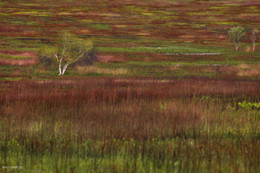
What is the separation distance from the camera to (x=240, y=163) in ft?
20.9

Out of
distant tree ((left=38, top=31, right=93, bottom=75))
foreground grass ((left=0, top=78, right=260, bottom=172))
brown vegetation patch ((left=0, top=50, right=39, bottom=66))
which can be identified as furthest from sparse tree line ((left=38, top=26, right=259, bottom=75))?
foreground grass ((left=0, top=78, right=260, bottom=172))

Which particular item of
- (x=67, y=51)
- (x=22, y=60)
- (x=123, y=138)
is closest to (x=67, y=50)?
(x=67, y=51)

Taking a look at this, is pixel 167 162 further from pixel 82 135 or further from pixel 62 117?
pixel 62 117

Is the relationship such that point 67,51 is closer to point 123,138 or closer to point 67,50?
point 67,50

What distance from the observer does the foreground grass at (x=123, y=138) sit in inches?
251

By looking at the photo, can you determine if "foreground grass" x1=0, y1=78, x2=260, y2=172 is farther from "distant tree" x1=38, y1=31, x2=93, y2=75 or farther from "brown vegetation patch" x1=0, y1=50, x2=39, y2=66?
"brown vegetation patch" x1=0, y1=50, x2=39, y2=66

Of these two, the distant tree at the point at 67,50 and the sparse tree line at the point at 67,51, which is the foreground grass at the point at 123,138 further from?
the distant tree at the point at 67,50

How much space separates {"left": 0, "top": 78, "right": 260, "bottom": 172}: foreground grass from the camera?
6.38 m

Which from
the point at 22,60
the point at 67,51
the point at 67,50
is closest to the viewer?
the point at 67,51

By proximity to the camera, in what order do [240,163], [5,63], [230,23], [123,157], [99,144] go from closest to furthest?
[240,163] → [123,157] → [99,144] → [5,63] → [230,23]

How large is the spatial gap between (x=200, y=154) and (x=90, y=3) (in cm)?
14110

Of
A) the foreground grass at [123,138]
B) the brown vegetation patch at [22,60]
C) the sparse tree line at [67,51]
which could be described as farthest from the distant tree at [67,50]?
the foreground grass at [123,138]

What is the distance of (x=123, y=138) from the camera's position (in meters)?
7.93

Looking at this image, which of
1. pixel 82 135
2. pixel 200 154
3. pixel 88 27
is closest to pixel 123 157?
pixel 200 154
